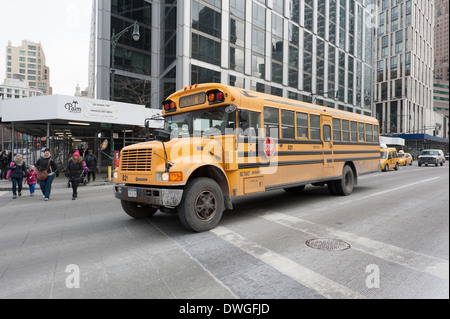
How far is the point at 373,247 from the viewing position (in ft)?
15.6

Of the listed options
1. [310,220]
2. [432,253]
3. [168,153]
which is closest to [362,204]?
[310,220]

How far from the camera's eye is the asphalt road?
3299 millimetres

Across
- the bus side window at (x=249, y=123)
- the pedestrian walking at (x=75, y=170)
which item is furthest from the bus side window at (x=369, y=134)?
the pedestrian walking at (x=75, y=170)

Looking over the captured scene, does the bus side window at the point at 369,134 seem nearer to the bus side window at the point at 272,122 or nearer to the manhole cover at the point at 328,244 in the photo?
the bus side window at the point at 272,122

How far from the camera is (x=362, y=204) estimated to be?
836cm

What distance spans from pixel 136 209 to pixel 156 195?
1.70m

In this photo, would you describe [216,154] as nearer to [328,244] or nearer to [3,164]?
[328,244]

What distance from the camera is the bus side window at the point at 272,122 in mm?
6828

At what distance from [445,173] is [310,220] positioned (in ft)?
17.9

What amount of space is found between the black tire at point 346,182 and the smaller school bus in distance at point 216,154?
1.57 metres

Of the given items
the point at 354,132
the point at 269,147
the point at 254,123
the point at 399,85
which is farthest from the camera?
the point at 399,85

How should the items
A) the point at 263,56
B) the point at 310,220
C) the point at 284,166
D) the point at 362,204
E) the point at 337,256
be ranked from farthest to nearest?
1. the point at 263,56
2. the point at 362,204
3. the point at 284,166
4. the point at 310,220
5. the point at 337,256

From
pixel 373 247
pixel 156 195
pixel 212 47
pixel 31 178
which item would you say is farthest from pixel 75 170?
pixel 212 47

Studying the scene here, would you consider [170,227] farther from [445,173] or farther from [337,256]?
[445,173]
